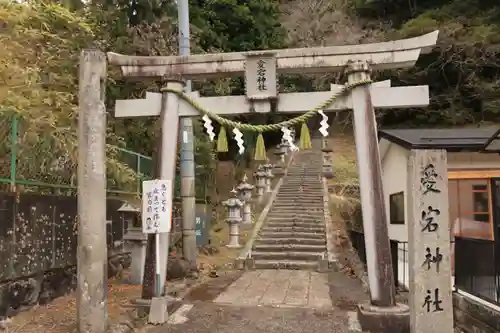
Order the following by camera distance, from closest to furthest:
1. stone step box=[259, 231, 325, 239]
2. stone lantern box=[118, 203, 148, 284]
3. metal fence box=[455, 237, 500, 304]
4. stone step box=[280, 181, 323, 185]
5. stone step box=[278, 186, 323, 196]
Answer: metal fence box=[455, 237, 500, 304], stone lantern box=[118, 203, 148, 284], stone step box=[259, 231, 325, 239], stone step box=[278, 186, 323, 196], stone step box=[280, 181, 323, 185]

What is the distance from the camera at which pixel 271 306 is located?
796 centimetres

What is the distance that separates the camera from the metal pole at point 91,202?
5.89 metres

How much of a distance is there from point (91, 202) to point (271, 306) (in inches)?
149

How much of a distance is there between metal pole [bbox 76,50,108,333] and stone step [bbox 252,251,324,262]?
25.9 ft

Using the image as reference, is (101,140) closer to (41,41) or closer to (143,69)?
(143,69)

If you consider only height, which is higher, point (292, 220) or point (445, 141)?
point (445, 141)

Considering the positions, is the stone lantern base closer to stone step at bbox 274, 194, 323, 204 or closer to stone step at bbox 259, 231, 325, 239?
stone step at bbox 259, 231, 325, 239

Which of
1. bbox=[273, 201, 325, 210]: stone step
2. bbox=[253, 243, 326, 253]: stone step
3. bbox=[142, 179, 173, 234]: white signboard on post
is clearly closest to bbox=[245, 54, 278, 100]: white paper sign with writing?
bbox=[142, 179, 173, 234]: white signboard on post

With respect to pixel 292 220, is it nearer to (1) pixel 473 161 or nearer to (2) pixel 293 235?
(2) pixel 293 235

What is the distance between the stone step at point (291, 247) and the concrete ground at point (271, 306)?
7.99ft

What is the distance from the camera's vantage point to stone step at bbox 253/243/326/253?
45.1 ft

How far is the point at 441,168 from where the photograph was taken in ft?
18.5

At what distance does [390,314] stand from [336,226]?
10.5 meters

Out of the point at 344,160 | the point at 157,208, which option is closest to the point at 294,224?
the point at 157,208
